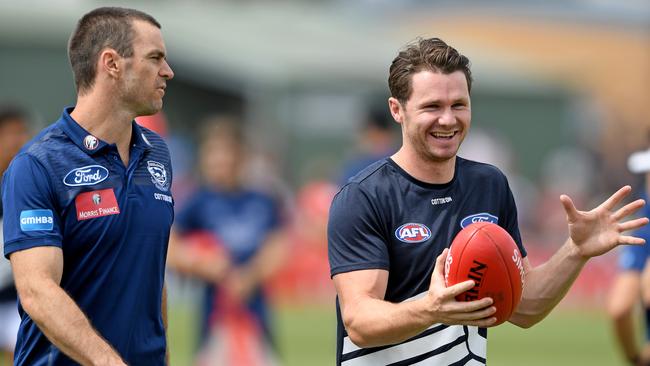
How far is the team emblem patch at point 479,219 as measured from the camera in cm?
585

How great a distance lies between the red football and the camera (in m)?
5.24

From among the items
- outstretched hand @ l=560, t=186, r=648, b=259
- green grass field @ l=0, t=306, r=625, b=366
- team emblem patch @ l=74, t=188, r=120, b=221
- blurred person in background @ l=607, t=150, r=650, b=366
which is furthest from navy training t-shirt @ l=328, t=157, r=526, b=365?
green grass field @ l=0, t=306, r=625, b=366

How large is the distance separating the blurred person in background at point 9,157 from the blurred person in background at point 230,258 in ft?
8.25

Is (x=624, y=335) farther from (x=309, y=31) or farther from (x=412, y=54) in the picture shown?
(x=309, y=31)

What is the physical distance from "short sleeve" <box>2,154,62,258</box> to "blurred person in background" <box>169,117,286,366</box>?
271 inches

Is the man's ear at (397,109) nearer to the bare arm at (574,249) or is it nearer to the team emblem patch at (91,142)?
the bare arm at (574,249)

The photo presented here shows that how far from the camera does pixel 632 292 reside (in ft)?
27.3

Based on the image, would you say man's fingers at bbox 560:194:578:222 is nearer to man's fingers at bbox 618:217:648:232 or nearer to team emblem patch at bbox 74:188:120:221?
man's fingers at bbox 618:217:648:232

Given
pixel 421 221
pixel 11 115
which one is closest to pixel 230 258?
pixel 11 115

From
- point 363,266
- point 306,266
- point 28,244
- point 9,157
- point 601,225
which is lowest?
point 306,266

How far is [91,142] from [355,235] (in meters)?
1.29

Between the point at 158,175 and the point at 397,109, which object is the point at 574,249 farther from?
the point at 158,175

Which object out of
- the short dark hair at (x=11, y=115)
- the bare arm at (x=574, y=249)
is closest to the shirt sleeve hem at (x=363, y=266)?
the bare arm at (x=574, y=249)

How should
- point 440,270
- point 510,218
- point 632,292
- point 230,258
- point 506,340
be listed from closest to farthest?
point 440,270, point 510,218, point 632,292, point 230,258, point 506,340
